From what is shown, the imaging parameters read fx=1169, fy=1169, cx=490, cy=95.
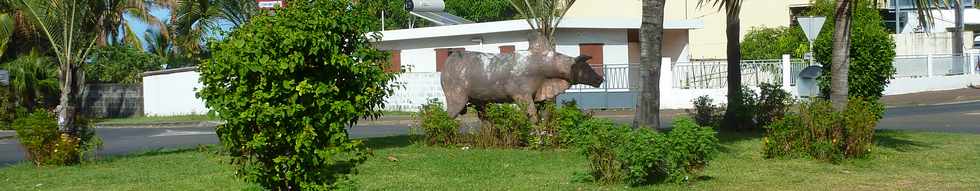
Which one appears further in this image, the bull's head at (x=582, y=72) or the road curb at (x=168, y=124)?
the road curb at (x=168, y=124)

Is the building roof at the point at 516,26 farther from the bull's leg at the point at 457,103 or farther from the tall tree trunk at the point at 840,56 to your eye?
the tall tree trunk at the point at 840,56

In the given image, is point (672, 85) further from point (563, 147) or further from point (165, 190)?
point (165, 190)

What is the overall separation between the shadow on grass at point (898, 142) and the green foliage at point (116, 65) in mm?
25102

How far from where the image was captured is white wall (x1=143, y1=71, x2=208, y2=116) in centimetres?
3166

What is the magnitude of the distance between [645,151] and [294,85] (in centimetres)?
364

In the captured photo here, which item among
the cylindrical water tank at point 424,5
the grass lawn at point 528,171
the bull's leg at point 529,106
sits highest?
the cylindrical water tank at point 424,5

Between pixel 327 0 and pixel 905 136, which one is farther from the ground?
pixel 327 0

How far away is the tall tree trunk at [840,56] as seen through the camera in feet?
42.7

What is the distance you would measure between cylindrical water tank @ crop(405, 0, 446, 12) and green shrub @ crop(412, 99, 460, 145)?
17.9 metres

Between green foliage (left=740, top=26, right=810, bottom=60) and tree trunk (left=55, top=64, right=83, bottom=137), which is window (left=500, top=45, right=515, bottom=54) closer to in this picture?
green foliage (left=740, top=26, right=810, bottom=60)

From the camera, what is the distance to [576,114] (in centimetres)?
1400

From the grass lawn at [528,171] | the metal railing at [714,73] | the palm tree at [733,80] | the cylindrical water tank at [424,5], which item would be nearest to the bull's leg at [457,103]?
the grass lawn at [528,171]

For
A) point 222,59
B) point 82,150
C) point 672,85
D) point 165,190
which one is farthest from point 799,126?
point 672,85

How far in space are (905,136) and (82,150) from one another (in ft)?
34.3
